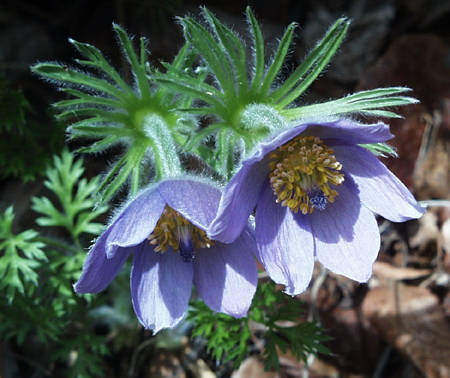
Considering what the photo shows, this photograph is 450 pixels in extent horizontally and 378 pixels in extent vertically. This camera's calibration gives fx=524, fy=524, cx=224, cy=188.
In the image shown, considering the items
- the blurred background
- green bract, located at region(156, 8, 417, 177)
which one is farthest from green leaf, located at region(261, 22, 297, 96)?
the blurred background

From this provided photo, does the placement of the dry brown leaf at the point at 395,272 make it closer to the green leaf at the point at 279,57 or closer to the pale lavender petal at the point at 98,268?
the green leaf at the point at 279,57

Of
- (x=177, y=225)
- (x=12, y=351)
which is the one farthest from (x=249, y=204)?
(x=12, y=351)

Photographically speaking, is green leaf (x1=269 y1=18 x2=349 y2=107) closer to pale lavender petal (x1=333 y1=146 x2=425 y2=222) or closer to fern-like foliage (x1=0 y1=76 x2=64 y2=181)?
pale lavender petal (x1=333 y1=146 x2=425 y2=222)

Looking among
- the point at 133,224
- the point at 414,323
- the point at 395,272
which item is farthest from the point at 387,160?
the point at 133,224

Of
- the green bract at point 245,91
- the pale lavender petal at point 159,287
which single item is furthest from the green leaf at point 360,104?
the pale lavender petal at point 159,287

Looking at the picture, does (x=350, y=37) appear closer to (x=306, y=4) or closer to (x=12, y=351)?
(x=306, y=4)

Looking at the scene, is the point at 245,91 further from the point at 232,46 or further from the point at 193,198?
the point at 193,198
